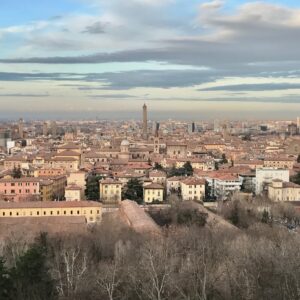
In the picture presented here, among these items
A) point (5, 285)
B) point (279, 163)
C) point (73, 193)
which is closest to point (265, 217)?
point (73, 193)

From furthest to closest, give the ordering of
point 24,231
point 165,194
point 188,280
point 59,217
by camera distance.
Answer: point 165,194 → point 59,217 → point 24,231 → point 188,280

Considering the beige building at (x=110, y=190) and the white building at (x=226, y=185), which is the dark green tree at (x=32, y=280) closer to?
the beige building at (x=110, y=190)

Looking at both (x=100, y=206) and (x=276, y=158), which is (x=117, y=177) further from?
(x=276, y=158)

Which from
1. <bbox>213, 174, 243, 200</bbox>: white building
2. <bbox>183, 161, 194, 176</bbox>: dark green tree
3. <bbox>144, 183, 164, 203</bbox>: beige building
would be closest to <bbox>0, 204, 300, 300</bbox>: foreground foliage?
<bbox>144, 183, 164, 203</bbox>: beige building

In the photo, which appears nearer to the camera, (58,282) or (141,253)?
(58,282)

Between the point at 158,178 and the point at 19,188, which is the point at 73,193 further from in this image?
the point at 158,178

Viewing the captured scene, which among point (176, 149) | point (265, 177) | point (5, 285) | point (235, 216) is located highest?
point (5, 285)

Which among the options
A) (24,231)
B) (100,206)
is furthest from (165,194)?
(24,231)
